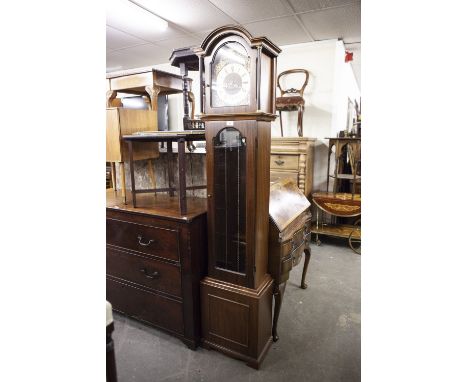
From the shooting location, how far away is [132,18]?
9.82 ft

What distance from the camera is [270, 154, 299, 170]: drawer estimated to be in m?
3.46

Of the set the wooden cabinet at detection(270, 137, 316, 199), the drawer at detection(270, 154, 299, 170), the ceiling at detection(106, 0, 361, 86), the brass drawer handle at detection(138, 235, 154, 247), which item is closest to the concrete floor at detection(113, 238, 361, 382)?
the brass drawer handle at detection(138, 235, 154, 247)

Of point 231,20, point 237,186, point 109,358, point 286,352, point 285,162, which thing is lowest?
point 286,352

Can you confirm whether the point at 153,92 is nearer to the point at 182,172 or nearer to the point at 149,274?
the point at 182,172

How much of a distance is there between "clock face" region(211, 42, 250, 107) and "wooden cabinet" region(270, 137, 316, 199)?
1914 millimetres

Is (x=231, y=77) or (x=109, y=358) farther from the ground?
(x=231, y=77)

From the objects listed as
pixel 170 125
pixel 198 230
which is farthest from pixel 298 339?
pixel 170 125

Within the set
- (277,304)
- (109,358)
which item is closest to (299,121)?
(277,304)

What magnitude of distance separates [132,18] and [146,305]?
2.79 m

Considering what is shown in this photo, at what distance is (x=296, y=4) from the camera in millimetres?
2604

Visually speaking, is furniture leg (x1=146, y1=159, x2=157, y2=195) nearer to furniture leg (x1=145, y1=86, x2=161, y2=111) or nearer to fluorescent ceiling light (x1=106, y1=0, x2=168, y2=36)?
furniture leg (x1=145, y1=86, x2=161, y2=111)
